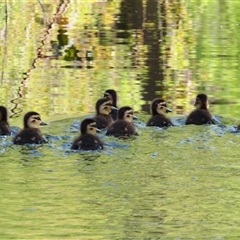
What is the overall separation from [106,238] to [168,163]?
1.80 m

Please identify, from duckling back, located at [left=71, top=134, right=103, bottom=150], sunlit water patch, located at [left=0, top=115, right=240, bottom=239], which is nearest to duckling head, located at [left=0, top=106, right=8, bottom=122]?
sunlit water patch, located at [left=0, top=115, right=240, bottom=239]

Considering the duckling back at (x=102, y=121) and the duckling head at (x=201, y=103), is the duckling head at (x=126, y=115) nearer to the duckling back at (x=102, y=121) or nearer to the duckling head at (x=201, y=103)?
the duckling back at (x=102, y=121)

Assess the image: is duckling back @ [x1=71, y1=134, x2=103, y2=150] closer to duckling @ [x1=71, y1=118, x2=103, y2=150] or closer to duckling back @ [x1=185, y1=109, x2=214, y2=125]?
duckling @ [x1=71, y1=118, x2=103, y2=150]

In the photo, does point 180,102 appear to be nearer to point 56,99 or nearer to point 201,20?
point 56,99

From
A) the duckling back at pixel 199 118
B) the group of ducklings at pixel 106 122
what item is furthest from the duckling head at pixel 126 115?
the duckling back at pixel 199 118

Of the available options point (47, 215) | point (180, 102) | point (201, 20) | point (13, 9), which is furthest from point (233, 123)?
point (13, 9)

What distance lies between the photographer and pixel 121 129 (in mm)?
9344

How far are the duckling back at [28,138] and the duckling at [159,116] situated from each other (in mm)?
1280

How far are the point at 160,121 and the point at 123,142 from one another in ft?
2.71

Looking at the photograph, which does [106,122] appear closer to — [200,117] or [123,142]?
[200,117]

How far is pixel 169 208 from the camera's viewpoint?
6.92m

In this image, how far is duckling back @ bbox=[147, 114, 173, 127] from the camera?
9684mm

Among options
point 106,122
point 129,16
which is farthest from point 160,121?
point 129,16

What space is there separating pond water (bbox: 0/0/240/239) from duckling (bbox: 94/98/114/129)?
0.28 meters
